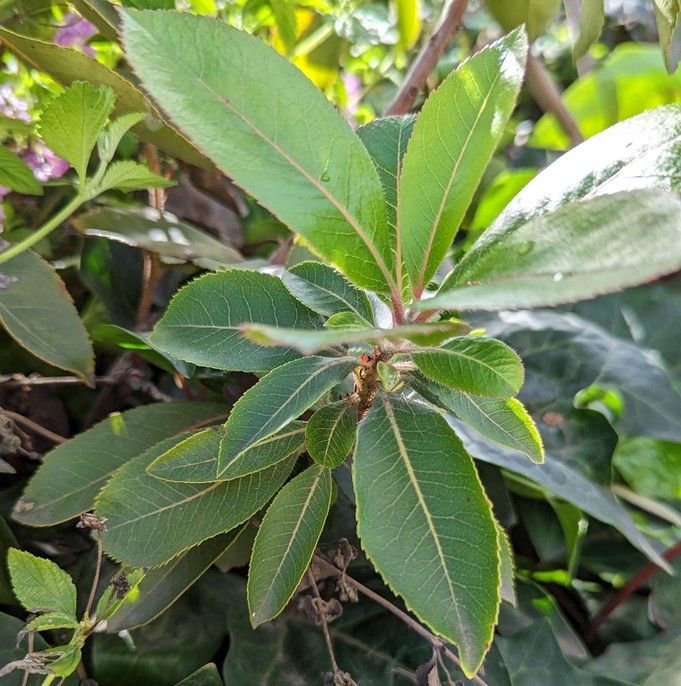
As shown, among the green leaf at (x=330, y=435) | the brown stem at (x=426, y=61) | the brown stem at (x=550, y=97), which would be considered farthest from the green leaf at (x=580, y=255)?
the brown stem at (x=550, y=97)

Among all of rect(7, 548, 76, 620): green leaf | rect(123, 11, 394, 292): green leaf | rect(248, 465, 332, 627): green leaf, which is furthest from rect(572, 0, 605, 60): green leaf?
rect(7, 548, 76, 620): green leaf

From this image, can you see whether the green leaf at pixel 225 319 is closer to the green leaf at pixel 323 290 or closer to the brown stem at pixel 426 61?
the green leaf at pixel 323 290

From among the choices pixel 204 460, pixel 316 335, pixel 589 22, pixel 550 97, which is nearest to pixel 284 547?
pixel 204 460

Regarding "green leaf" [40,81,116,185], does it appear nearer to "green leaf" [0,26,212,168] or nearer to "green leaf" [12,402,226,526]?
"green leaf" [0,26,212,168]

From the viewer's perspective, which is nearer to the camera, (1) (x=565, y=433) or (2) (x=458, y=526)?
(2) (x=458, y=526)

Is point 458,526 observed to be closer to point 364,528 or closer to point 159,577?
point 364,528

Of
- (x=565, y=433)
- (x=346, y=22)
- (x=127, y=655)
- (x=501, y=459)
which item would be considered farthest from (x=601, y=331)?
(x=127, y=655)
